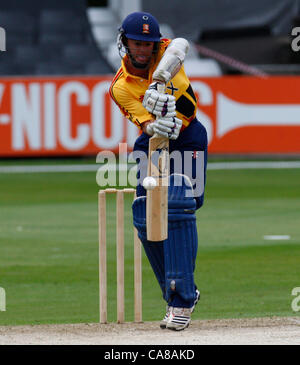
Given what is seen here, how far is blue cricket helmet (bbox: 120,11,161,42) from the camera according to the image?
589 centimetres

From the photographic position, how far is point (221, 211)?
1254cm

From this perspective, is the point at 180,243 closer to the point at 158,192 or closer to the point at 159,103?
the point at 158,192

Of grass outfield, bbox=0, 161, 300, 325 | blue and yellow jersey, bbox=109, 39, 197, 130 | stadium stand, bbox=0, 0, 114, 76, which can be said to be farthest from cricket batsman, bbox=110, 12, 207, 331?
stadium stand, bbox=0, 0, 114, 76

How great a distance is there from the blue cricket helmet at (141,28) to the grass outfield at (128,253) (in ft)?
6.89

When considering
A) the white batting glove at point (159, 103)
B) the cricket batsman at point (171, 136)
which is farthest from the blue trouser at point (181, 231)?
the white batting glove at point (159, 103)

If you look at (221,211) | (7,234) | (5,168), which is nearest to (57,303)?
(7,234)

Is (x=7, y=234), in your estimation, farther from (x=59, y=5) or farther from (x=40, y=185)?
(x=59, y=5)

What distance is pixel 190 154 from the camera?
20.0ft

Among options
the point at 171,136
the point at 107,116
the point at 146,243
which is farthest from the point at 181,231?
the point at 107,116

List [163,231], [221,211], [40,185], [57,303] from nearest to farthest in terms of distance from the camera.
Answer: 1. [163,231]
2. [57,303]
3. [221,211]
4. [40,185]

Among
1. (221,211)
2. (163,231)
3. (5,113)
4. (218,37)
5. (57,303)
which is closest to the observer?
(163,231)

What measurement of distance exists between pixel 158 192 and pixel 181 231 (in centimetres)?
32

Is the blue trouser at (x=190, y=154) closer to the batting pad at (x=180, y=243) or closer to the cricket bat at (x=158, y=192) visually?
the batting pad at (x=180, y=243)

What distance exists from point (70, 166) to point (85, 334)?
11772 millimetres
